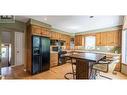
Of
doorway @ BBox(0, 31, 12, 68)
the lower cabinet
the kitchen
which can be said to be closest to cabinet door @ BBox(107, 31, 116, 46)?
the kitchen

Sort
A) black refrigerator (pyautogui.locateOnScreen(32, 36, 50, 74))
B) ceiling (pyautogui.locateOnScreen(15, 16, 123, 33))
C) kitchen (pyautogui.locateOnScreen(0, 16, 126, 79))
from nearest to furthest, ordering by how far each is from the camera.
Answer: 1. ceiling (pyautogui.locateOnScreen(15, 16, 123, 33))
2. kitchen (pyautogui.locateOnScreen(0, 16, 126, 79))
3. black refrigerator (pyautogui.locateOnScreen(32, 36, 50, 74))

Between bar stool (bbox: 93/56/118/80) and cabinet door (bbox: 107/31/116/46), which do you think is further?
bar stool (bbox: 93/56/118/80)

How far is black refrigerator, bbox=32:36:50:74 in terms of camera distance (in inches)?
72.6

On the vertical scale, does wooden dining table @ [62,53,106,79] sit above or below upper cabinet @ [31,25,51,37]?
below

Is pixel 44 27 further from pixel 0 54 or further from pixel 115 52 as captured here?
pixel 115 52

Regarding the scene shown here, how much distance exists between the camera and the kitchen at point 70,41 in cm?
146

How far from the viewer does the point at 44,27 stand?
167cm

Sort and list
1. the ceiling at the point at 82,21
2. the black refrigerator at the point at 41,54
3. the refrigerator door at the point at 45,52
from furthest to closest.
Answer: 1. the refrigerator door at the point at 45,52
2. the black refrigerator at the point at 41,54
3. the ceiling at the point at 82,21

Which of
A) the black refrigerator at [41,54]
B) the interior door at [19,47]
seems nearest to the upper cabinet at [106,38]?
the black refrigerator at [41,54]

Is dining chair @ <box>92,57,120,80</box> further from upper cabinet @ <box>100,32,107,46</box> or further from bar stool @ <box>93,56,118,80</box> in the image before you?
upper cabinet @ <box>100,32,107,46</box>

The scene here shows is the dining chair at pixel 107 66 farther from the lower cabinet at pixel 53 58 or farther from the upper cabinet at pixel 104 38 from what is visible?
the lower cabinet at pixel 53 58

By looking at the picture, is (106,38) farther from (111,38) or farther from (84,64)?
(84,64)

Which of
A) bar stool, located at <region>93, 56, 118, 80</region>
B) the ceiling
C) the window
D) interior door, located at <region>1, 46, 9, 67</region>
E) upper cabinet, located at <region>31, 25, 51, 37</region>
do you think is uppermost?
the ceiling
